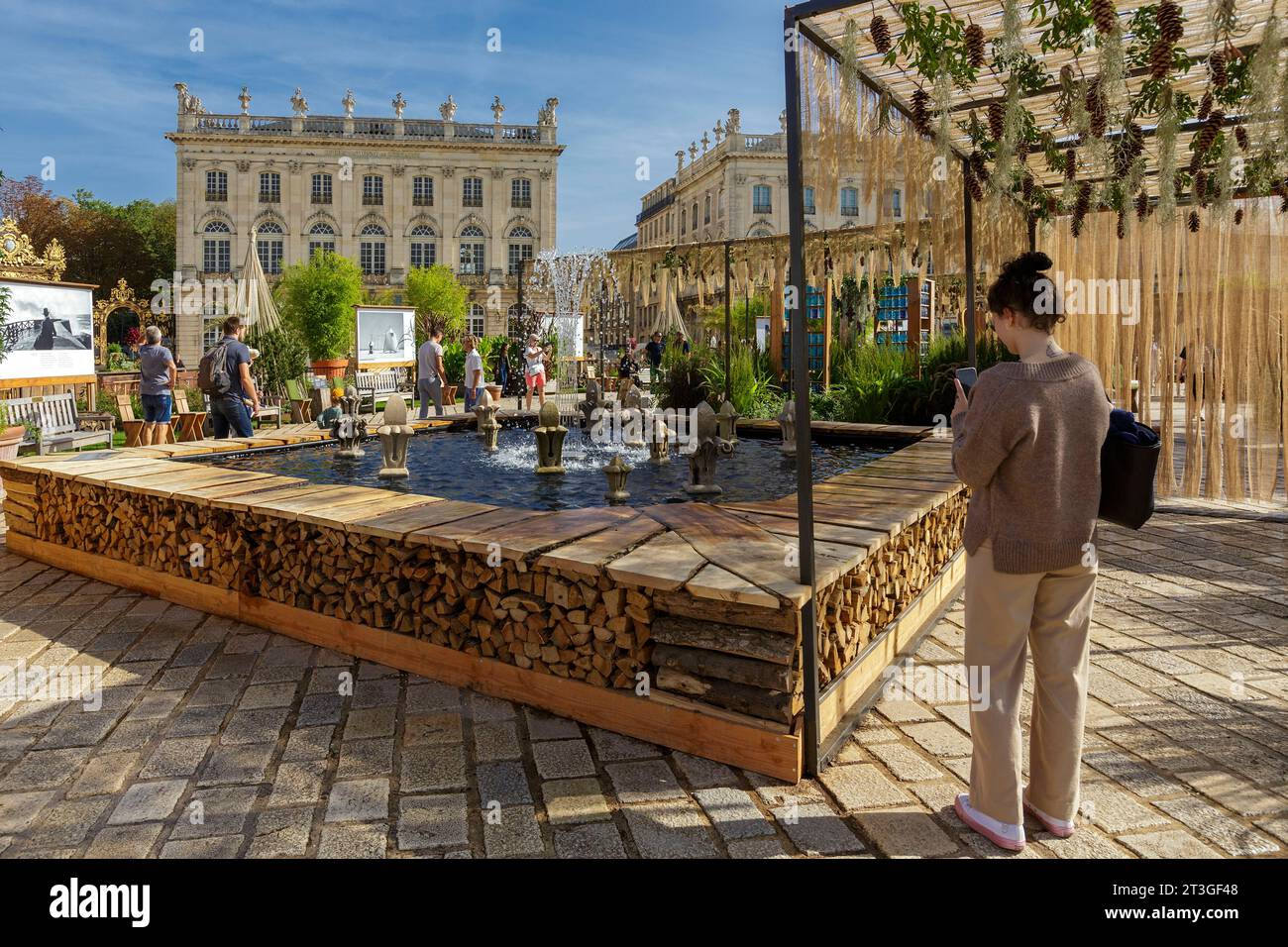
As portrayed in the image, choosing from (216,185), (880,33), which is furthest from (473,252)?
(880,33)

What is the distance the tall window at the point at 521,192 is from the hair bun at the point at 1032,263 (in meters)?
51.0

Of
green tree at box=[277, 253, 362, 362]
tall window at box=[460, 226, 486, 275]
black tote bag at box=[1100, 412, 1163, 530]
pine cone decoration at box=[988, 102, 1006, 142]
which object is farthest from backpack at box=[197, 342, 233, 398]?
tall window at box=[460, 226, 486, 275]

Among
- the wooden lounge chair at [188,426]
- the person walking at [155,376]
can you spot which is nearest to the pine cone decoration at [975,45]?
the wooden lounge chair at [188,426]

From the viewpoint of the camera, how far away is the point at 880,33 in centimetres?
317

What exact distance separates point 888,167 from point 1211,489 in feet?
11.0

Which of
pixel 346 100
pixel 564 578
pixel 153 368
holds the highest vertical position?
pixel 346 100

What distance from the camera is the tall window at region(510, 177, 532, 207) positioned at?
164 feet

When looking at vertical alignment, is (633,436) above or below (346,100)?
below

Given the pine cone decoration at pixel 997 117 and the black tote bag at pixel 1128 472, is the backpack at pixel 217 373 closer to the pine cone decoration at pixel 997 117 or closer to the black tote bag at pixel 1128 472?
the pine cone decoration at pixel 997 117

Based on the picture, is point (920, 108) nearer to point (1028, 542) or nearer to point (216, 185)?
point (1028, 542)

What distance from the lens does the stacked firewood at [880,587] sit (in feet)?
9.67

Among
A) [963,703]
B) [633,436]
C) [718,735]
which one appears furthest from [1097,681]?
[633,436]

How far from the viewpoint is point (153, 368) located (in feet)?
28.6
